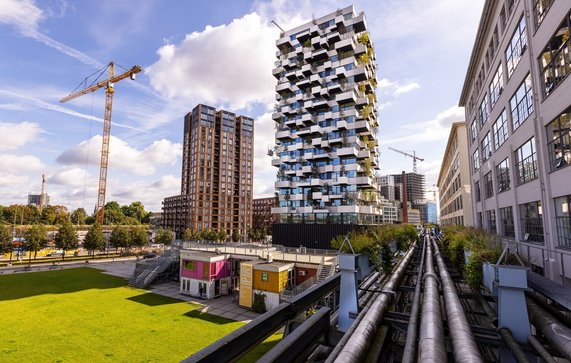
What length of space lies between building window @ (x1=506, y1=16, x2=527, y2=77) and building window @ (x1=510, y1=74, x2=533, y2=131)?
2231 millimetres

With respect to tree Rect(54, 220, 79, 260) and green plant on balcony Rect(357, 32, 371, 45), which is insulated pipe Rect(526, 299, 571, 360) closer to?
green plant on balcony Rect(357, 32, 371, 45)

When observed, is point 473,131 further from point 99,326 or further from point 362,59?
point 99,326

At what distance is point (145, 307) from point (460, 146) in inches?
2313

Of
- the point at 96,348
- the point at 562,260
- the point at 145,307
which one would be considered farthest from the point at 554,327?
the point at 145,307

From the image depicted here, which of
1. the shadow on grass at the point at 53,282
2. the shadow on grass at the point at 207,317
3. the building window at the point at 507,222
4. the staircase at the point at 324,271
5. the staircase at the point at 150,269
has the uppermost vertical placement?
the building window at the point at 507,222

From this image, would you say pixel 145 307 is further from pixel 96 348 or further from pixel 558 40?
pixel 558 40

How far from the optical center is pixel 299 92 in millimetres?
70312

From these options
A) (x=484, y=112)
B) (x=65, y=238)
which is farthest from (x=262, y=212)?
(x=484, y=112)

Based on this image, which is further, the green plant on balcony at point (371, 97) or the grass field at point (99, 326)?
the green plant on balcony at point (371, 97)

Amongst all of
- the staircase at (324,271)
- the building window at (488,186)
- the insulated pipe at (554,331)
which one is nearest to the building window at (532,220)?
the building window at (488,186)

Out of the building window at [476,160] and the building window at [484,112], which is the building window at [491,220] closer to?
the building window at [476,160]

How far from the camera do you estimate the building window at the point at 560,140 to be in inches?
607

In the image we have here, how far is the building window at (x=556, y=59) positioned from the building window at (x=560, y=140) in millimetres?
1831

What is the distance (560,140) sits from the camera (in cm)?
1636
